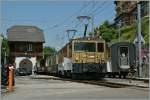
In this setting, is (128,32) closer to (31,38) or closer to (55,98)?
(31,38)

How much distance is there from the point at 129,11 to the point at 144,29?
115ft

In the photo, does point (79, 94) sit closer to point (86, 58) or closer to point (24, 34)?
point (86, 58)

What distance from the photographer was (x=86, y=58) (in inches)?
1542

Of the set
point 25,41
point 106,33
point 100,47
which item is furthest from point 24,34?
point 100,47

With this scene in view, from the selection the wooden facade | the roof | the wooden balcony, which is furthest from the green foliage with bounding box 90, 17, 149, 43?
the wooden balcony

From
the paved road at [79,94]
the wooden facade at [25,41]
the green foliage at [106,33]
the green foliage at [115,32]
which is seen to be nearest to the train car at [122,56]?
the paved road at [79,94]

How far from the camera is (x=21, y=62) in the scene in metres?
102

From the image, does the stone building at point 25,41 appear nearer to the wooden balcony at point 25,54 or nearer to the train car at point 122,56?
the wooden balcony at point 25,54

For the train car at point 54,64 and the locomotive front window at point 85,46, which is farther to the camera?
the train car at point 54,64

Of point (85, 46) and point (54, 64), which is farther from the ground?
point (85, 46)

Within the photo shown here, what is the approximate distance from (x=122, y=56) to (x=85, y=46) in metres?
5.14

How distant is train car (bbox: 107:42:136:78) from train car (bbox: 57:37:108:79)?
3455mm

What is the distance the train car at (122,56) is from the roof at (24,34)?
233ft

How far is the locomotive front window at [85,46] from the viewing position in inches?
1564
